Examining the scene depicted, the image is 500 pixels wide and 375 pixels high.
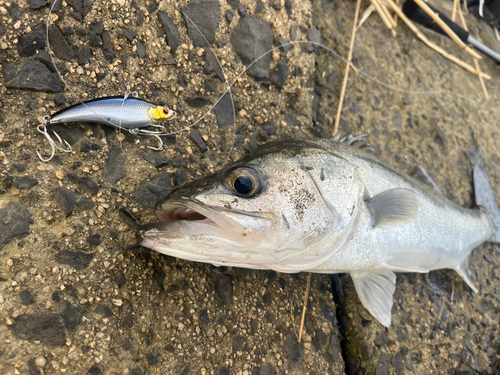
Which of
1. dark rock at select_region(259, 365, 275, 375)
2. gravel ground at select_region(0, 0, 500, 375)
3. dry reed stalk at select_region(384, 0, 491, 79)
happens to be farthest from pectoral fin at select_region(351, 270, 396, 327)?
dry reed stalk at select_region(384, 0, 491, 79)

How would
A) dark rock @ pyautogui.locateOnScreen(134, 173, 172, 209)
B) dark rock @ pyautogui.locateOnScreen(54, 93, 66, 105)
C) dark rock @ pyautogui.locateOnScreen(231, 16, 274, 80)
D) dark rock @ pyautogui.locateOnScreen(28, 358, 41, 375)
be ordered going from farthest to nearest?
1. dark rock @ pyautogui.locateOnScreen(231, 16, 274, 80)
2. dark rock @ pyautogui.locateOnScreen(134, 173, 172, 209)
3. dark rock @ pyautogui.locateOnScreen(54, 93, 66, 105)
4. dark rock @ pyautogui.locateOnScreen(28, 358, 41, 375)

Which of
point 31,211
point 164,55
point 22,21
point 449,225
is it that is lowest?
point 449,225

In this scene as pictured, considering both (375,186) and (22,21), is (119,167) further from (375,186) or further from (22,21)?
(375,186)

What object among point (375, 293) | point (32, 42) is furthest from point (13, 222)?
point (375, 293)

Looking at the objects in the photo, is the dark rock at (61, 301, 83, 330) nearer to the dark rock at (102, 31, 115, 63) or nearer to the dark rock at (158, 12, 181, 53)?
the dark rock at (102, 31, 115, 63)

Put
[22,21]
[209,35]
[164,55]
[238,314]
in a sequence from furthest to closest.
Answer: [209,35]
[164,55]
[238,314]
[22,21]

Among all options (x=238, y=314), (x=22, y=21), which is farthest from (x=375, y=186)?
(x=22, y=21)

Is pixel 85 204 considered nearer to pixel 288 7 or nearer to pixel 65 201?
pixel 65 201
